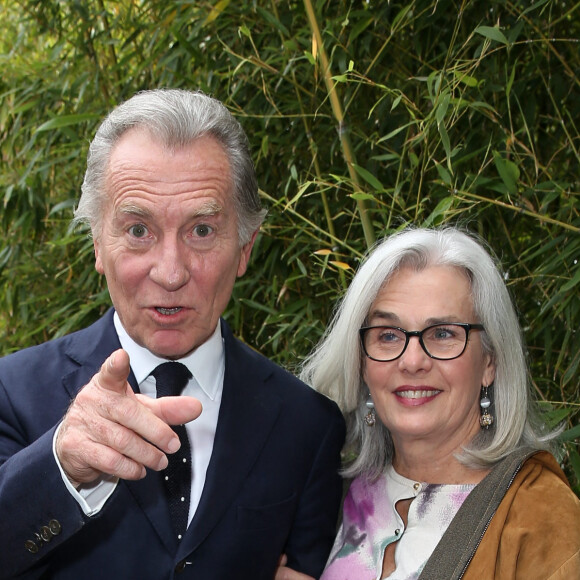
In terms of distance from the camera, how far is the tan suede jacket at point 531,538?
169 centimetres

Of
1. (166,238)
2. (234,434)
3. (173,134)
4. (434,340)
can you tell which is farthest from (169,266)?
(434,340)

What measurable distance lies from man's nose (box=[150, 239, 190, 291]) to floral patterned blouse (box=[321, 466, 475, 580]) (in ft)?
2.39

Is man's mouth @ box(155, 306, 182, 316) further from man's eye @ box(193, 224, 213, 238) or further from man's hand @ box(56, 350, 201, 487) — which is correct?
man's hand @ box(56, 350, 201, 487)

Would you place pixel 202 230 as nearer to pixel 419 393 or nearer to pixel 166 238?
pixel 166 238

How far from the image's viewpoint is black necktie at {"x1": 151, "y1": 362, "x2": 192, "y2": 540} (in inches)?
70.6

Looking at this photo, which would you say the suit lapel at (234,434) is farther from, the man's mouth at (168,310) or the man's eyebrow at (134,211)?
the man's eyebrow at (134,211)

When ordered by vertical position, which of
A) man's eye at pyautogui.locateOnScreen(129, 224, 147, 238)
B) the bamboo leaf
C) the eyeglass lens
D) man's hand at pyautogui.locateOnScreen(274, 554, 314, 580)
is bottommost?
man's hand at pyautogui.locateOnScreen(274, 554, 314, 580)

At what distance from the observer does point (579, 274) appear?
7.12 ft

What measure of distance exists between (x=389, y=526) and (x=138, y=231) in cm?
87

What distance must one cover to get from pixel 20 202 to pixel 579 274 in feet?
6.55

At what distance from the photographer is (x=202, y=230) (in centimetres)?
183

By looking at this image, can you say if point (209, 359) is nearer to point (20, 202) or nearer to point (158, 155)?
point (158, 155)

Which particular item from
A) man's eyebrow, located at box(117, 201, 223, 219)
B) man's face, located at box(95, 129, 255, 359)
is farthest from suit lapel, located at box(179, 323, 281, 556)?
man's eyebrow, located at box(117, 201, 223, 219)

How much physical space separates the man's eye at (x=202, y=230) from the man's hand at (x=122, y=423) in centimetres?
51
